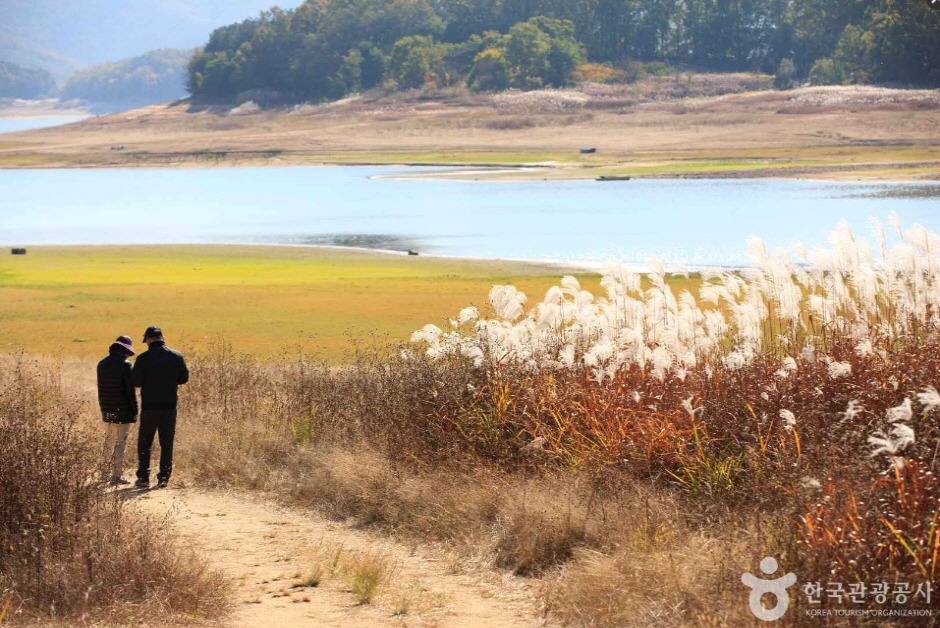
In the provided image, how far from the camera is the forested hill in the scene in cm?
14088

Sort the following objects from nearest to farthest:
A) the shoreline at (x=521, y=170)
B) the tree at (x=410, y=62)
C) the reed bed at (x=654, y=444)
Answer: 1. the reed bed at (x=654, y=444)
2. the shoreline at (x=521, y=170)
3. the tree at (x=410, y=62)

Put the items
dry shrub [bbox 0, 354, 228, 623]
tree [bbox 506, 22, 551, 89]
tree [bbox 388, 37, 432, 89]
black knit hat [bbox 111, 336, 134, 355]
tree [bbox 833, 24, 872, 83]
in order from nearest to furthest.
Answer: dry shrub [bbox 0, 354, 228, 623], black knit hat [bbox 111, 336, 134, 355], tree [bbox 833, 24, 872, 83], tree [bbox 506, 22, 551, 89], tree [bbox 388, 37, 432, 89]

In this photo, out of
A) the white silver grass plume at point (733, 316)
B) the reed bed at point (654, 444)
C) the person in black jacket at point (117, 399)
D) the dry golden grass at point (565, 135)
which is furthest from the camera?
the dry golden grass at point (565, 135)

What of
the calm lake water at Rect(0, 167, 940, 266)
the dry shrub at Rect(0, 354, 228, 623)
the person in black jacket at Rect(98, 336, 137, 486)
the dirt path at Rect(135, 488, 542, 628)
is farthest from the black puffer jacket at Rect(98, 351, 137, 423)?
the calm lake water at Rect(0, 167, 940, 266)

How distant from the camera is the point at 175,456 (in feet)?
40.2

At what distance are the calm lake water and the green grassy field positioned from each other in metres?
4.78

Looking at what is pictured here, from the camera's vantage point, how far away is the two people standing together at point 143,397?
11.2m

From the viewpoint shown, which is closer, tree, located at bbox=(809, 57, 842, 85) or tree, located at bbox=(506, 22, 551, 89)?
tree, located at bbox=(809, 57, 842, 85)

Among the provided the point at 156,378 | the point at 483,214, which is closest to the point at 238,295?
the point at 156,378

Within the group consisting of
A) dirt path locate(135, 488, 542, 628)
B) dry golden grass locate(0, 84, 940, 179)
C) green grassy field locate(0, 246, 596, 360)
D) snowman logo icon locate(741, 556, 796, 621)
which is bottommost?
green grassy field locate(0, 246, 596, 360)

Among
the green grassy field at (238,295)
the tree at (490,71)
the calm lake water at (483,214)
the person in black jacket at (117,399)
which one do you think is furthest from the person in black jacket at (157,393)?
the tree at (490,71)

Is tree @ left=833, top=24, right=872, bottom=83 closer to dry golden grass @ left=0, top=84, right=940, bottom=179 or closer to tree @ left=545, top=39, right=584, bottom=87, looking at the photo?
dry golden grass @ left=0, top=84, right=940, bottom=179

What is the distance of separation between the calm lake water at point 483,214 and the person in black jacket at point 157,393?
22.3 meters

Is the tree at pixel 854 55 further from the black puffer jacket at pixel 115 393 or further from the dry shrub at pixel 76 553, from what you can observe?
the dry shrub at pixel 76 553
